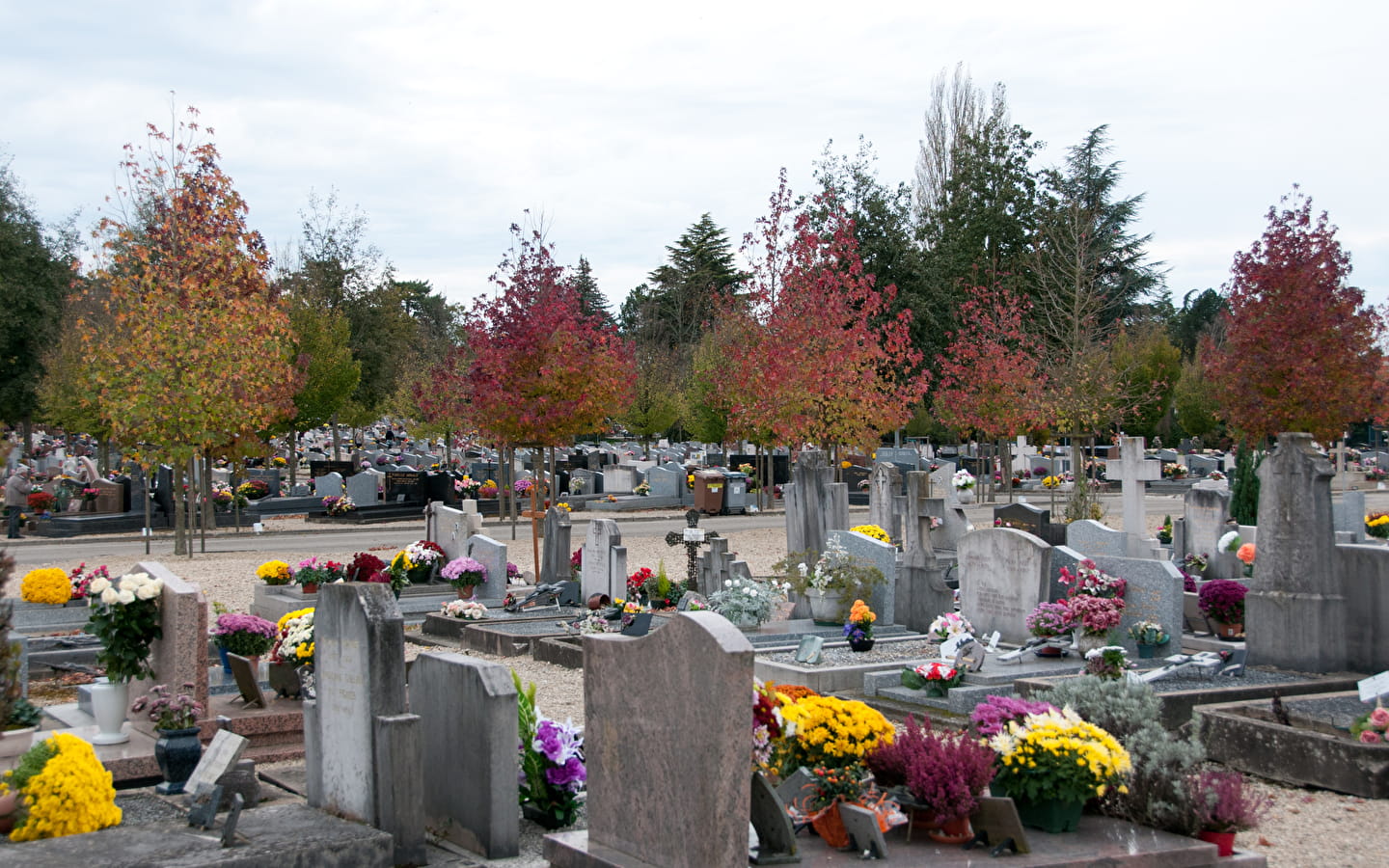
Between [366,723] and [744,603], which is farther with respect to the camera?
[744,603]

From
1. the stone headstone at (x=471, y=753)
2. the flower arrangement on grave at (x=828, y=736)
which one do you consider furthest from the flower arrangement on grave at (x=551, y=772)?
the flower arrangement on grave at (x=828, y=736)

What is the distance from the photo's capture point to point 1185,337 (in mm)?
94688

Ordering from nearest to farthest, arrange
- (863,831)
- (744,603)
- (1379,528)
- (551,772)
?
(863,831)
(551,772)
(744,603)
(1379,528)

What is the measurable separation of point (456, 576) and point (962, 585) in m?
6.65

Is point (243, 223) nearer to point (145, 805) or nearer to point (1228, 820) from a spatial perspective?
point (145, 805)

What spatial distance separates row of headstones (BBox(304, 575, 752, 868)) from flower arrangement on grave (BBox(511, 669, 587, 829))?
377 mm

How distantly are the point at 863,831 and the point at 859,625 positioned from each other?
686 cm

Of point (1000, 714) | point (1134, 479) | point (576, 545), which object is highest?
point (1134, 479)

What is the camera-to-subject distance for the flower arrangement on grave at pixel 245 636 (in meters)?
10.2

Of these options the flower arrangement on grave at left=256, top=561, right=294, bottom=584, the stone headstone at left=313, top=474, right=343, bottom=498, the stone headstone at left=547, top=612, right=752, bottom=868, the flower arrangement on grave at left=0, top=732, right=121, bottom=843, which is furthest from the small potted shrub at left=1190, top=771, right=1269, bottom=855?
Answer: the stone headstone at left=313, top=474, right=343, bottom=498

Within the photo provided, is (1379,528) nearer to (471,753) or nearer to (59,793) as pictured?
(471,753)

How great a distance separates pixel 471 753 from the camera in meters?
6.95

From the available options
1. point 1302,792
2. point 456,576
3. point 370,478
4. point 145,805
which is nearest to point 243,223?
point 370,478

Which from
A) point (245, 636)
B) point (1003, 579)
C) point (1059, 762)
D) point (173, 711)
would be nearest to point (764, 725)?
point (1059, 762)
